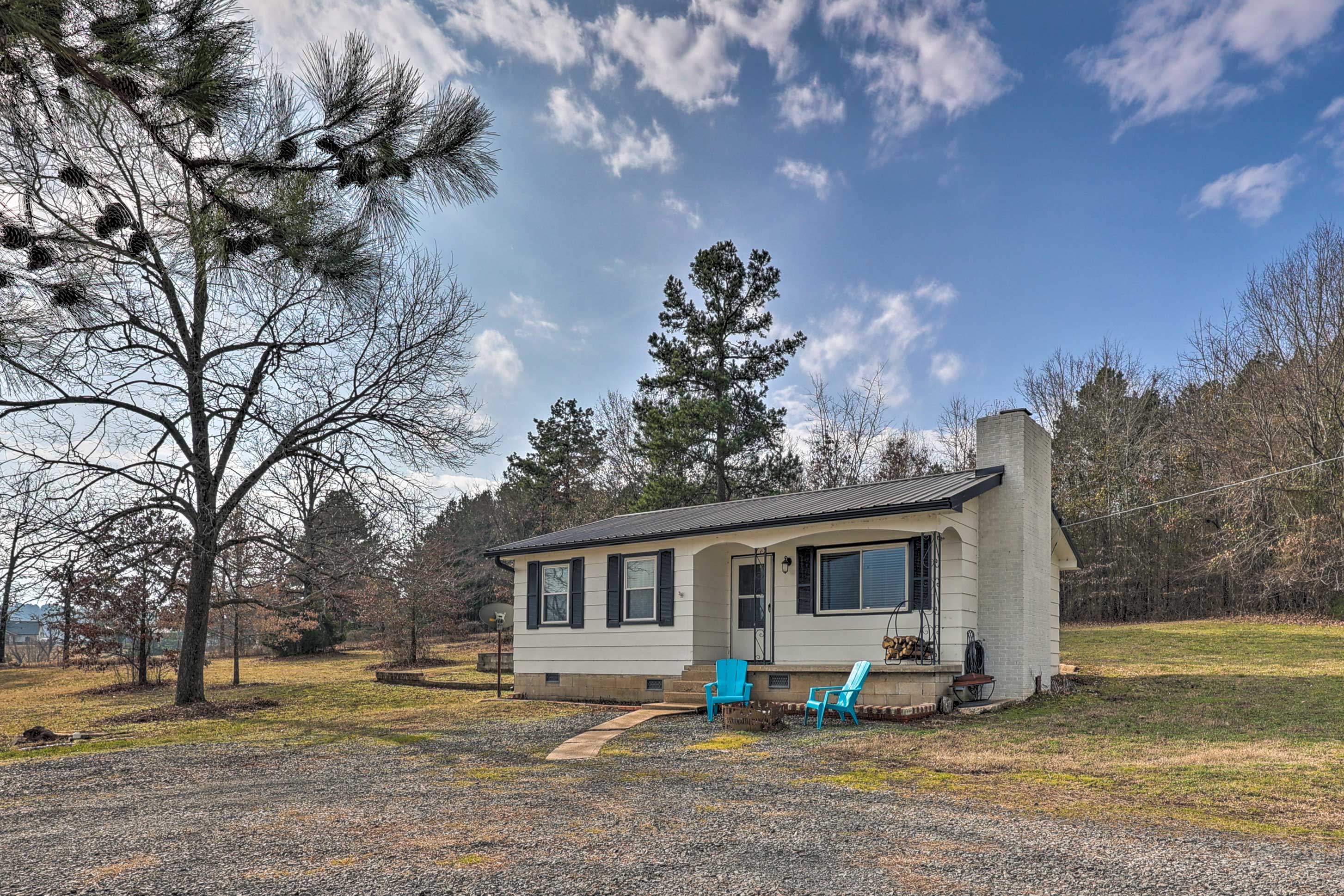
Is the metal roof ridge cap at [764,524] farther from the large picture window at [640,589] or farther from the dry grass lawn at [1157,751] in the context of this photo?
the dry grass lawn at [1157,751]

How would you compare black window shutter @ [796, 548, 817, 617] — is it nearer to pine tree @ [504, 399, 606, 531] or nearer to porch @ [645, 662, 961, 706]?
porch @ [645, 662, 961, 706]

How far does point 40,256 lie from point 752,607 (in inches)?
441

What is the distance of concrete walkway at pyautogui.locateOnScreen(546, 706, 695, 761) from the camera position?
846 centimetres

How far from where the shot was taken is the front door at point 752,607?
13203 mm

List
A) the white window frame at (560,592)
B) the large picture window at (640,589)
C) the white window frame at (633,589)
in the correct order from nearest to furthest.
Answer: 1. the white window frame at (633,589)
2. the large picture window at (640,589)
3. the white window frame at (560,592)

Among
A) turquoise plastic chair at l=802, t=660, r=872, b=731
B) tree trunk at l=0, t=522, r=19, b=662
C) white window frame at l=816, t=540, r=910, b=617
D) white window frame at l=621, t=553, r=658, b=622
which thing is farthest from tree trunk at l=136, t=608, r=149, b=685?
turquoise plastic chair at l=802, t=660, r=872, b=731

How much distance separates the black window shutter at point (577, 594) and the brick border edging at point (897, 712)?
5113mm

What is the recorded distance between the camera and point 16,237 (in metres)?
4.39

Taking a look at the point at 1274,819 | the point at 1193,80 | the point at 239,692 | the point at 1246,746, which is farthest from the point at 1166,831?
the point at 239,692

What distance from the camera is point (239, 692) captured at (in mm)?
17203

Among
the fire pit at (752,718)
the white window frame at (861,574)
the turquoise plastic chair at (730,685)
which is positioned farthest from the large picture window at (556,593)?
the fire pit at (752,718)

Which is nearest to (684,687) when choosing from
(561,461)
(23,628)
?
(561,461)

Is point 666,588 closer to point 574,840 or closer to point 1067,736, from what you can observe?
point 1067,736

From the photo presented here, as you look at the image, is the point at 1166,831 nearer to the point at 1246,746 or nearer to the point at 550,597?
the point at 1246,746
